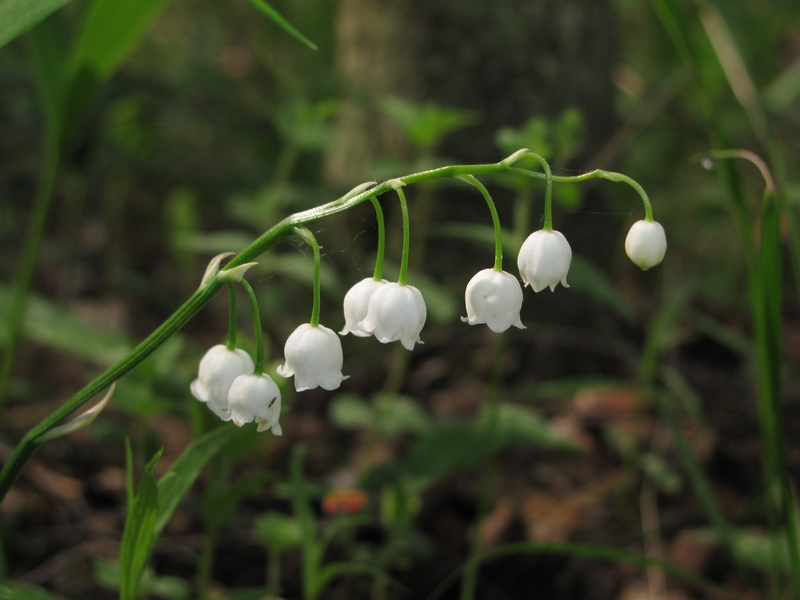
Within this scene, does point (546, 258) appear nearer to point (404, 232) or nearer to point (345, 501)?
point (404, 232)

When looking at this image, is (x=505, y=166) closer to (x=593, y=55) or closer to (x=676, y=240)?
(x=593, y=55)

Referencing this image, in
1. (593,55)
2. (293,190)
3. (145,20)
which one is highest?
(593,55)

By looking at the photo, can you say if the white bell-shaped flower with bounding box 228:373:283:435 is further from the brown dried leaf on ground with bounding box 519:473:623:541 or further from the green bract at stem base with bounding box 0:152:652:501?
the brown dried leaf on ground with bounding box 519:473:623:541

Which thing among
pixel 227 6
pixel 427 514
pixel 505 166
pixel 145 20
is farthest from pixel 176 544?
pixel 227 6

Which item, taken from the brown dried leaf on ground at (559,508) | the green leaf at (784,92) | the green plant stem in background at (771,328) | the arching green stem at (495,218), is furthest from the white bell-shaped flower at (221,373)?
Answer: the green leaf at (784,92)

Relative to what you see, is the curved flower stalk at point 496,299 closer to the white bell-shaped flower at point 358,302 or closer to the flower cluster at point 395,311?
the flower cluster at point 395,311

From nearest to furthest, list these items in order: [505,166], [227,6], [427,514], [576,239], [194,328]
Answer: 1. [505,166]
2. [427,514]
3. [576,239]
4. [194,328]
5. [227,6]

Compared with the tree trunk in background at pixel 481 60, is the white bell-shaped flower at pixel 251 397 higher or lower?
lower

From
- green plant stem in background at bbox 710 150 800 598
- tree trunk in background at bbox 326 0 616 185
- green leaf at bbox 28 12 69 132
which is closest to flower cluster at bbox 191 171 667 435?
green plant stem in background at bbox 710 150 800 598
